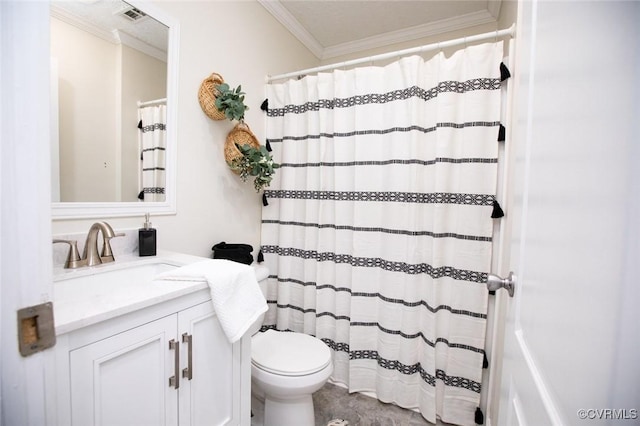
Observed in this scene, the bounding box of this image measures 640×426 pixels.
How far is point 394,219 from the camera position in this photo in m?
1.63

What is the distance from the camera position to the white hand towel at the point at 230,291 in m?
0.93

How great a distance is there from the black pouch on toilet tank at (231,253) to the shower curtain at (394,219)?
1.40ft

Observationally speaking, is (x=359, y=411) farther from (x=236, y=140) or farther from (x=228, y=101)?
(x=228, y=101)

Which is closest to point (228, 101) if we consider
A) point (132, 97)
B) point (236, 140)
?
point (236, 140)

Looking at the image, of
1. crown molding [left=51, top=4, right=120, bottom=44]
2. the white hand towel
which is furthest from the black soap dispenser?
crown molding [left=51, top=4, right=120, bottom=44]

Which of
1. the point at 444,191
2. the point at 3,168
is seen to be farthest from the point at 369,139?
the point at 3,168

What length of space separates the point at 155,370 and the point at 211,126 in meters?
1.27

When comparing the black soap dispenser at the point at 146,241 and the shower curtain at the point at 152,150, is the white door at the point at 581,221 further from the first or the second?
the shower curtain at the point at 152,150

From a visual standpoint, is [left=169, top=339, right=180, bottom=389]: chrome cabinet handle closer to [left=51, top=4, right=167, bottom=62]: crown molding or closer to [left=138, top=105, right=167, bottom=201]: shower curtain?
[left=138, top=105, right=167, bottom=201]: shower curtain

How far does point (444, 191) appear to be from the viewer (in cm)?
152

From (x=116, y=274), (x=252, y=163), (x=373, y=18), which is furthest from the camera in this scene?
(x=373, y=18)

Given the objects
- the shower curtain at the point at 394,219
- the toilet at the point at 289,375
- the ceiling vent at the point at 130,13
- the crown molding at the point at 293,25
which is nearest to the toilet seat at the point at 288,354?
the toilet at the point at 289,375

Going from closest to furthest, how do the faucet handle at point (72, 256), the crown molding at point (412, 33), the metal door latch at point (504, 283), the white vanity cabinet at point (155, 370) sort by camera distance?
the white vanity cabinet at point (155, 370) < the metal door latch at point (504, 283) < the faucet handle at point (72, 256) < the crown molding at point (412, 33)

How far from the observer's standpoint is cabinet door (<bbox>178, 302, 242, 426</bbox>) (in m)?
0.89
